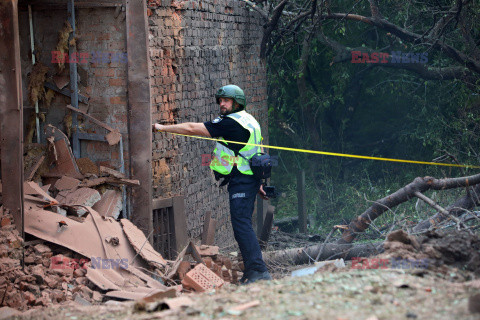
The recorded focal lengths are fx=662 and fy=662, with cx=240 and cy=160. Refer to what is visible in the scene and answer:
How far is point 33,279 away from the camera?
5637 mm

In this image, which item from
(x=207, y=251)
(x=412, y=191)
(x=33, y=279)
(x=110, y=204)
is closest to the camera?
(x=33, y=279)

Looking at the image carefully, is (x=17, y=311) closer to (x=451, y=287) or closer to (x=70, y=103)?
(x=70, y=103)

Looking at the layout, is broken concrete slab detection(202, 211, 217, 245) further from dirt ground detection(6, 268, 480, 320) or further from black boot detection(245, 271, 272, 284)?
dirt ground detection(6, 268, 480, 320)

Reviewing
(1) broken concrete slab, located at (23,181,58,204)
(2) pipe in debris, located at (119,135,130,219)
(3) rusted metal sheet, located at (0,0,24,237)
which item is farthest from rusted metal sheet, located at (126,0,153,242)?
(3) rusted metal sheet, located at (0,0,24,237)

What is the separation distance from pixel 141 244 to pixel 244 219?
3.46 feet

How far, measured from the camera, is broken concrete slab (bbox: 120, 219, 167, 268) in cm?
642

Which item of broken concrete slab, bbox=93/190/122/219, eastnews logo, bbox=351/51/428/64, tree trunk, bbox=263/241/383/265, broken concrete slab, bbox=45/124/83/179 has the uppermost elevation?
eastnews logo, bbox=351/51/428/64

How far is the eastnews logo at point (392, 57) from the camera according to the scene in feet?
39.5

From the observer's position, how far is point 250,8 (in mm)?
10195

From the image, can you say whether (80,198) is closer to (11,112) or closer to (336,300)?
(11,112)

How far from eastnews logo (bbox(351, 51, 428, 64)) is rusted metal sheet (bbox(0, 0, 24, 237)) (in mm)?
7730

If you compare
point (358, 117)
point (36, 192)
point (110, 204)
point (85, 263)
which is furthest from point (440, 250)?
point (358, 117)

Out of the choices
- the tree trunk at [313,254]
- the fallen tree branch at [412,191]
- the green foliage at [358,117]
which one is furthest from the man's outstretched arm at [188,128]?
the green foliage at [358,117]

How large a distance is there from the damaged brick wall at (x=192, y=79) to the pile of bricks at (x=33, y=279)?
168 cm
